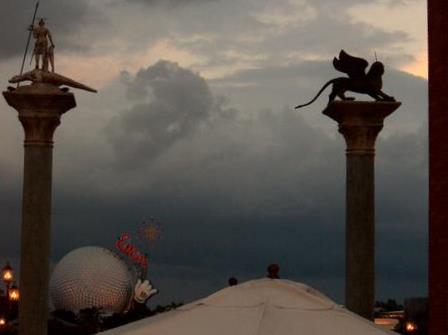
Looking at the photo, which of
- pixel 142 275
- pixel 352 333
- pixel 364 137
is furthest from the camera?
pixel 142 275

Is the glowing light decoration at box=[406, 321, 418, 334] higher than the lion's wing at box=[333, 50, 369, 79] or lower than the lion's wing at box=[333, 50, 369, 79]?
lower

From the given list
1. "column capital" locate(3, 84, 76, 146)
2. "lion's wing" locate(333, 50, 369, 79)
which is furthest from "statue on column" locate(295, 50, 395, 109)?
"column capital" locate(3, 84, 76, 146)

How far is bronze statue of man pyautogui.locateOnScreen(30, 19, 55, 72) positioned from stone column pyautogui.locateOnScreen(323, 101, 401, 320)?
24.8 feet

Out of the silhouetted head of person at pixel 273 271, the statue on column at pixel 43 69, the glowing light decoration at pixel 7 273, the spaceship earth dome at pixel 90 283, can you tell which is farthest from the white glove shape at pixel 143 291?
the silhouetted head of person at pixel 273 271

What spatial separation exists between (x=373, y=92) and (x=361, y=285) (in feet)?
16.1

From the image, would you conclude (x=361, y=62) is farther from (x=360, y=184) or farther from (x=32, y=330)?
(x=32, y=330)

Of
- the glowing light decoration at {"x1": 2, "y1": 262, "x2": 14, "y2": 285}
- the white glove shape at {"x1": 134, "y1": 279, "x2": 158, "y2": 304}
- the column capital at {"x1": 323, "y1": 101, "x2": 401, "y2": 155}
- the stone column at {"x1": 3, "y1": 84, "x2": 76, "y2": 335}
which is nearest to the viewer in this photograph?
the column capital at {"x1": 323, "y1": 101, "x2": 401, "y2": 155}

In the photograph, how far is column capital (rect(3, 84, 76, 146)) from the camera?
32656 mm

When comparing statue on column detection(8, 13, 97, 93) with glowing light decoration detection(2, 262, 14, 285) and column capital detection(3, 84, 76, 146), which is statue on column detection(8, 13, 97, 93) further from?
glowing light decoration detection(2, 262, 14, 285)

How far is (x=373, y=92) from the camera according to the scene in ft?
106

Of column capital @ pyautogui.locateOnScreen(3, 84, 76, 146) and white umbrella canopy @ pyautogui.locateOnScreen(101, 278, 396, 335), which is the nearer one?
white umbrella canopy @ pyautogui.locateOnScreen(101, 278, 396, 335)
